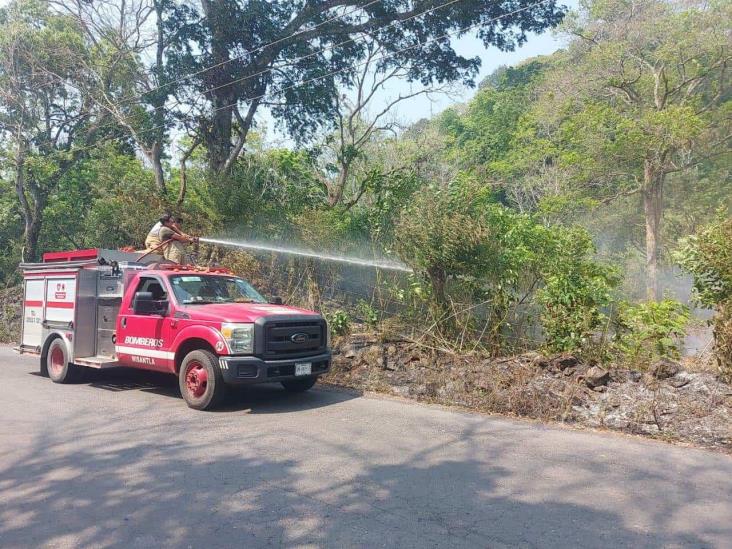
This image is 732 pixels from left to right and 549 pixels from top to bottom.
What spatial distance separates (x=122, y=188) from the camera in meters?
20.2

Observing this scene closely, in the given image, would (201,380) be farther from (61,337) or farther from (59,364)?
(59,364)

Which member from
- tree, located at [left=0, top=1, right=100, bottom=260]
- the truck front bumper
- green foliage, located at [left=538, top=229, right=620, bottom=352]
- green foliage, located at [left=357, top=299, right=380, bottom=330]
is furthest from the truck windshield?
tree, located at [left=0, top=1, right=100, bottom=260]

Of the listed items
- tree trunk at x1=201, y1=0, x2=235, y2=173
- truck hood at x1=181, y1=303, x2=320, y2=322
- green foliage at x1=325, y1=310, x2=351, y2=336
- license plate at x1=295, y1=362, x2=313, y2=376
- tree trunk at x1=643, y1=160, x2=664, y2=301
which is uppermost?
tree trunk at x1=201, y1=0, x2=235, y2=173

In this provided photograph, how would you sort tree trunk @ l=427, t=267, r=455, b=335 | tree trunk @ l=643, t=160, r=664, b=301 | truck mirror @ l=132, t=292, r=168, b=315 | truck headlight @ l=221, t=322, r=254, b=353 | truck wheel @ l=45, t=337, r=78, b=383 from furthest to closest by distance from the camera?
tree trunk @ l=643, t=160, r=664, b=301 < tree trunk @ l=427, t=267, r=455, b=335 < truck wheel @ l=45, t=337, r=78, b=383 < truck mirror @ l=132, t=292, r=168, b=315 < truck headlight @ l=221, t=322, r=254, b=353

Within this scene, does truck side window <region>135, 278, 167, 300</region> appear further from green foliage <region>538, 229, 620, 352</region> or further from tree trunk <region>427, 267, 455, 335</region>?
green foliage <region>538, 229, 620, 352</region>

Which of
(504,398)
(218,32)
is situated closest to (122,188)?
(218,32)

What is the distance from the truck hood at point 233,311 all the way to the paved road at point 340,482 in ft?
4.26

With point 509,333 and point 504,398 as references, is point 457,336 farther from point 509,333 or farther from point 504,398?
point 504,398

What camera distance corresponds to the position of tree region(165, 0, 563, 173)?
1925 cm

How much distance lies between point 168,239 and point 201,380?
4320 mm

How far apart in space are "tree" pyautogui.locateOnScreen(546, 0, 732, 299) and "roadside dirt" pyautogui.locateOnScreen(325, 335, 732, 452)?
17.3 meters

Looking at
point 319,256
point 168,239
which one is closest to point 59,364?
point 168,239

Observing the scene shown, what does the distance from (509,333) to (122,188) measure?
15.0 m

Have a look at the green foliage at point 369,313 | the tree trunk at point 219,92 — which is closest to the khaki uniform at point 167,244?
the green foliage at point 369,313
